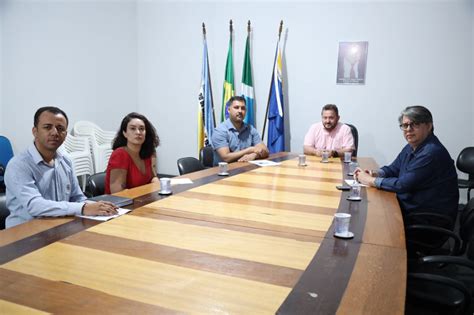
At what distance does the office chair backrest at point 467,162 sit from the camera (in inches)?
174

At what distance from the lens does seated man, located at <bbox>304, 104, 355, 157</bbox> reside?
4320 millimetres

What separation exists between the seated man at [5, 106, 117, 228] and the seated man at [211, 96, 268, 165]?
1.96m

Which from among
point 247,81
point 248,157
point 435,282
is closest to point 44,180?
point 435,282

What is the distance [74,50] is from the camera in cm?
528

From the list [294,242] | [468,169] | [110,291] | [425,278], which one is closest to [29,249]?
[110,291]

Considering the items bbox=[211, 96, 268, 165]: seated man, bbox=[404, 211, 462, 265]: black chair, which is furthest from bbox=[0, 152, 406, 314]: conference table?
bbox=[211, 96, 268, 165]: seated man

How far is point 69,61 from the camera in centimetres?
523

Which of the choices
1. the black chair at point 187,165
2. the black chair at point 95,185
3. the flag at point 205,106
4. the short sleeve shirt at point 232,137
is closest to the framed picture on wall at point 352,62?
the short sleeve shirt at point 232,137

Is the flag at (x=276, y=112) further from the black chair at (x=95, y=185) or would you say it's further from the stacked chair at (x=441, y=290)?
the stacked chair at (x=441, y=290)

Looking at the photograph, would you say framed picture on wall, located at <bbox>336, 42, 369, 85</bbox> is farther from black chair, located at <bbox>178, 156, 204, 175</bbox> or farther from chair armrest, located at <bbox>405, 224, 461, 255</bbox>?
chair armrest, located at <bbox>405, 224, 461, 255</bbox>

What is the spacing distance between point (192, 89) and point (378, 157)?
287 cm

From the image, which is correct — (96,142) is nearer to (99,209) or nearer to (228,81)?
(228,81)

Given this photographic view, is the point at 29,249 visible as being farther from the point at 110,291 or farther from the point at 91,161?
the point at 91,161

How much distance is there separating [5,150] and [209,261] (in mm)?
3948
